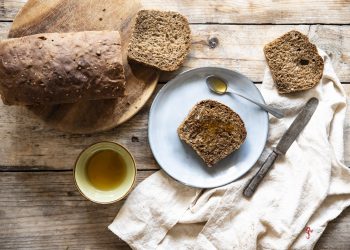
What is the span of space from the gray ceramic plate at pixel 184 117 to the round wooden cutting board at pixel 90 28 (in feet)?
0.41

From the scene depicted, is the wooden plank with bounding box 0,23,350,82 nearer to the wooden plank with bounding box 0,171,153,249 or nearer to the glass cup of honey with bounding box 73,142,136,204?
the glass cup of honey with bounding box 73,142,136,204

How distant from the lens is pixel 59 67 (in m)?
1.92

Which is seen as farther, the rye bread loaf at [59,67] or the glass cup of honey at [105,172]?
the glass cup of honey at [105,172]

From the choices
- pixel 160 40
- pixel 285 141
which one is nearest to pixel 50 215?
pixel 160 40

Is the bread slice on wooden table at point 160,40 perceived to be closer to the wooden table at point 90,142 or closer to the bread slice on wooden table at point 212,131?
the wooden table at point 90,142

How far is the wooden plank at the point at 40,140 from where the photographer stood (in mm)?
2148

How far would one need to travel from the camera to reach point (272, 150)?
2203mm

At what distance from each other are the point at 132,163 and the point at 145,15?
63 centimetres

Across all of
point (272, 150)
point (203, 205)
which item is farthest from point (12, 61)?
point (272, 150)

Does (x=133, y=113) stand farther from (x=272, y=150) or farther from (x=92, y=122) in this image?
(x=272, y=150)

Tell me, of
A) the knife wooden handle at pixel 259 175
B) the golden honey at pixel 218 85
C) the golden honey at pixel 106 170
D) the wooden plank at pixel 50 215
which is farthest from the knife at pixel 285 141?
the golden honey at pixel 106 170

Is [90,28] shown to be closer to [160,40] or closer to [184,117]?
[160,40]

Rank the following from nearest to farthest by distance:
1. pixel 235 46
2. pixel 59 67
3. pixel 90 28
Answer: pixel 59 67, pixel 90 28, pixel 235 46

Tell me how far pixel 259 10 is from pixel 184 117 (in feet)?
1.95
